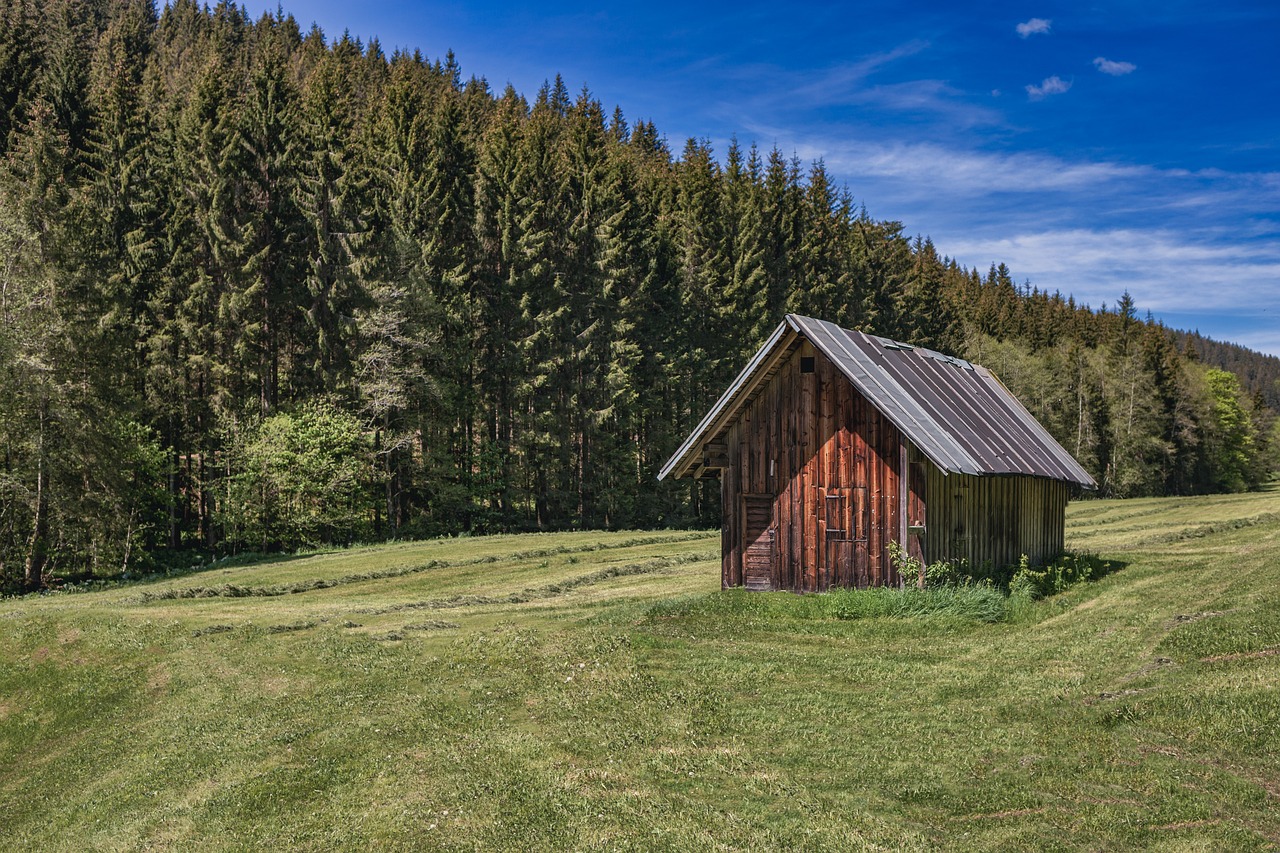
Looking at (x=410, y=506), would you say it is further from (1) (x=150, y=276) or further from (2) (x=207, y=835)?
(2) (x=207, y=835)

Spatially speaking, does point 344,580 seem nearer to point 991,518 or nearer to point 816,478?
point 816,478

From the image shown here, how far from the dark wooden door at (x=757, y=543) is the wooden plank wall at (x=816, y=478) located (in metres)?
0.13

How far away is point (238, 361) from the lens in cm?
4619

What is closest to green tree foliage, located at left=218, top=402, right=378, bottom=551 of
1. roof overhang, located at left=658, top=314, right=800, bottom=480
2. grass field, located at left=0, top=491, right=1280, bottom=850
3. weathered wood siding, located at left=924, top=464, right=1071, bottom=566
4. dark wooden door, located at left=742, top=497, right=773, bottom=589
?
grass field, located at left=0, top=491, right=1280, bottom=850

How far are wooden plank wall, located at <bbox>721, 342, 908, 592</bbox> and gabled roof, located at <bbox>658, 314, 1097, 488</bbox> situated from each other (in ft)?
1.96

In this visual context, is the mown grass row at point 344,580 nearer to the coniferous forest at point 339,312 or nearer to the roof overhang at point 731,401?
the coniferous forest at point 339,312

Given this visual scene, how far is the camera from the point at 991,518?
75.6 feet

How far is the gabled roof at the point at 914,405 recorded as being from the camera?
19734 mm

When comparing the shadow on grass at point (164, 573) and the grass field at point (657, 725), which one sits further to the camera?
the shadow on grass at point (164, 573)

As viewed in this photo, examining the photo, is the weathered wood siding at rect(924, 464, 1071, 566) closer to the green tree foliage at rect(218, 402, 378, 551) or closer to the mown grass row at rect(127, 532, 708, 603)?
the mown grass row at rect(127, 532, 708, 603)

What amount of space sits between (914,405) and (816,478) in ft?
9.08

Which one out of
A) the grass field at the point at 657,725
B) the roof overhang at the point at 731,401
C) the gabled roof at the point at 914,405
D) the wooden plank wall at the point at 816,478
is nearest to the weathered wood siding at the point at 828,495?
the wooden plank wall at the point at 816,478

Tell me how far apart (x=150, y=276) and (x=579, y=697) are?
42.4 metres

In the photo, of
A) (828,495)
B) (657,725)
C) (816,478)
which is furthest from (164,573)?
(657,725)
